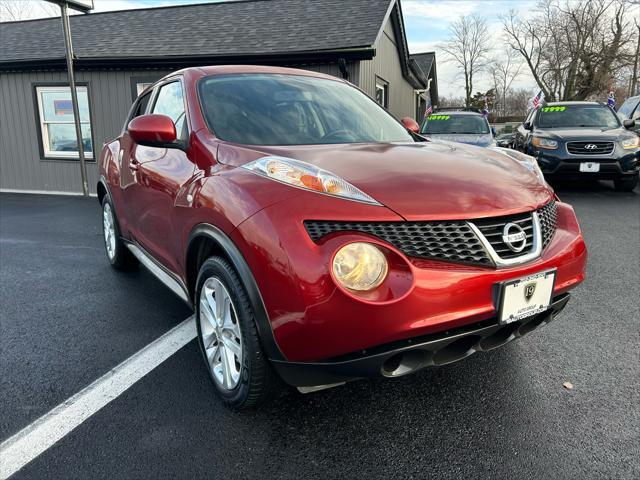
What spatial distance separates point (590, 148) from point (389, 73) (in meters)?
7.30

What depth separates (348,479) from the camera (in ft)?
6.07

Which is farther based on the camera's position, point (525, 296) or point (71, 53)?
point (71, 53)

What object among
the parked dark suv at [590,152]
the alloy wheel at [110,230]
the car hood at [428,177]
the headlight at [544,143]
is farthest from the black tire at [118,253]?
the headlight at [544,143]

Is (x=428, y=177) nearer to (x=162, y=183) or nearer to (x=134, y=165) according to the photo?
(x=162, y=183)

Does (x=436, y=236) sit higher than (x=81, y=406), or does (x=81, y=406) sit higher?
(x=436, y=236)

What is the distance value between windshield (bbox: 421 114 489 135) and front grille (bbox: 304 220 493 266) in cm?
912

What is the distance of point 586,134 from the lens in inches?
320

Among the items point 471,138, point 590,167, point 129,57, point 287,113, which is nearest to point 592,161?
point 590,167

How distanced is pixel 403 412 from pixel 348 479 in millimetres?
511

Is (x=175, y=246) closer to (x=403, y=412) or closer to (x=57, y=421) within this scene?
(x=57, y=421)

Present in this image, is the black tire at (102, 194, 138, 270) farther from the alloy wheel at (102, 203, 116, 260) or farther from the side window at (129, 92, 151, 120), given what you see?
the side window at (129, 92, 151, 120)

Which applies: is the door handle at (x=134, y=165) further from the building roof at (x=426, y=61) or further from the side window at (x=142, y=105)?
the building roof at (x=426, y=61)

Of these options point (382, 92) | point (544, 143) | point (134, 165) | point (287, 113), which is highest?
point (382, 92)

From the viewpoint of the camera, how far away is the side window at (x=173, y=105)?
9.44 feet
